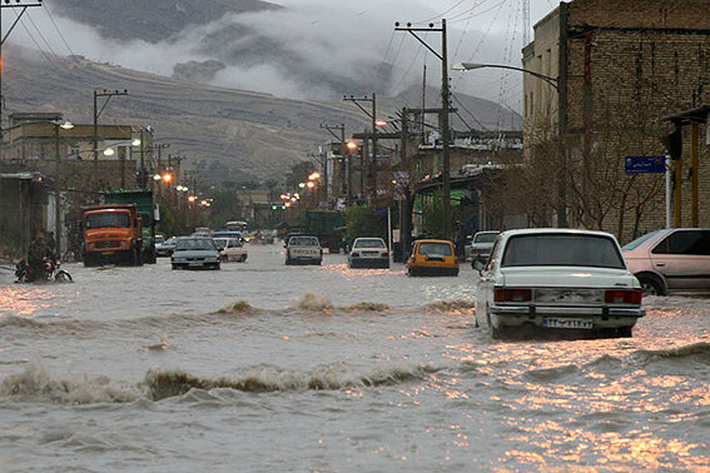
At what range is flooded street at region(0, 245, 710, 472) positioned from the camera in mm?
8484

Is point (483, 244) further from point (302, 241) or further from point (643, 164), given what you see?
point (643, 164)

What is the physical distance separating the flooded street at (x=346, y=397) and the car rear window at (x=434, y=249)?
22669mm

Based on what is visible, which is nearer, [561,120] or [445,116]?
[561,120]

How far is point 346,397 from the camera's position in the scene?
11.5 m

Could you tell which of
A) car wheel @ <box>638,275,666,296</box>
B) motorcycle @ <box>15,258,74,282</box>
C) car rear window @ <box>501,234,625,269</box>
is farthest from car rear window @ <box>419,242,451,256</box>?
car rear window @ <box>501,234,625,269</box>

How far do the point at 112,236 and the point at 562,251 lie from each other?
4126cm

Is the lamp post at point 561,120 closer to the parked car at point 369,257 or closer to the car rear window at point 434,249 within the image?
the car rear window at point 434,249

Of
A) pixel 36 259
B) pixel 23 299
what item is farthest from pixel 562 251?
pixel 36 259

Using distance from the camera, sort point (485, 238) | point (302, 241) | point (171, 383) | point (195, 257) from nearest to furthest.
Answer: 1. point (171, 383)
2. point (195, 257)
3. point (485, 238)
4. point (302, 241)

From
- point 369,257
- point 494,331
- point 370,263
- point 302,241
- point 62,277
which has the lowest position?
point 494,331

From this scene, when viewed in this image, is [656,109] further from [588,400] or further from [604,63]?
[588,400]

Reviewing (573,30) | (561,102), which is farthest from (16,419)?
(573,30)

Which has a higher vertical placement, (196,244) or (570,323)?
(196,244)

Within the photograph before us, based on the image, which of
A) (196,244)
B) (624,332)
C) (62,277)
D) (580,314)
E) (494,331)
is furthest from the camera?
(196,244)
